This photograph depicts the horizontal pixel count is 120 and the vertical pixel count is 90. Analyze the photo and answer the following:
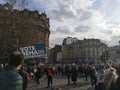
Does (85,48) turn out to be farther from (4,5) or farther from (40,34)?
(4,5)

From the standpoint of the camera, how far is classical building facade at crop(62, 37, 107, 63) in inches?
6949

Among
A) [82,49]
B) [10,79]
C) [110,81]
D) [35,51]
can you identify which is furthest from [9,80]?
[82,49]

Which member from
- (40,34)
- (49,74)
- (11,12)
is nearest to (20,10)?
(11,12)

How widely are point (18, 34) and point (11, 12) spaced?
14.0 ft

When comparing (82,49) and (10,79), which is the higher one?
(82,49)

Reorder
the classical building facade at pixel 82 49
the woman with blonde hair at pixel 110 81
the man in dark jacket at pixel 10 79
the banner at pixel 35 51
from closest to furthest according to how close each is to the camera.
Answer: the man in dark jacket at pixel 10 79, the woman with blonde hair at pixel 110 81, the banner at pixel 35 51, the classical building facade at pixel 82 49

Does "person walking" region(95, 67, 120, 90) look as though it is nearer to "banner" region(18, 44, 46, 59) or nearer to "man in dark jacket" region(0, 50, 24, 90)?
"man in dark jacket" region(0, 50, 24, 90)

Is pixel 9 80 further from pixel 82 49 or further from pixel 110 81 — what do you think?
pixel 82 49

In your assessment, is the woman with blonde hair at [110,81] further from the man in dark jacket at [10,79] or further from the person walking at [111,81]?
the man in dark jacket at [10,79]

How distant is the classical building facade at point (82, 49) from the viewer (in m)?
176

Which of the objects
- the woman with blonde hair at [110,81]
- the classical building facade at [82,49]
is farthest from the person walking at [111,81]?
the classical building facade at [82,49]

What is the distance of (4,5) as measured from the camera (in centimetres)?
4291

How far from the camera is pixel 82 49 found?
17988cm

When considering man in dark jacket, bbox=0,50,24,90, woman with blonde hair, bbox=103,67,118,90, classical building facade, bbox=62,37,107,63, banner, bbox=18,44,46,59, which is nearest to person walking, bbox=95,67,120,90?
woman with blonde hair, bbox=103,67,118,90
